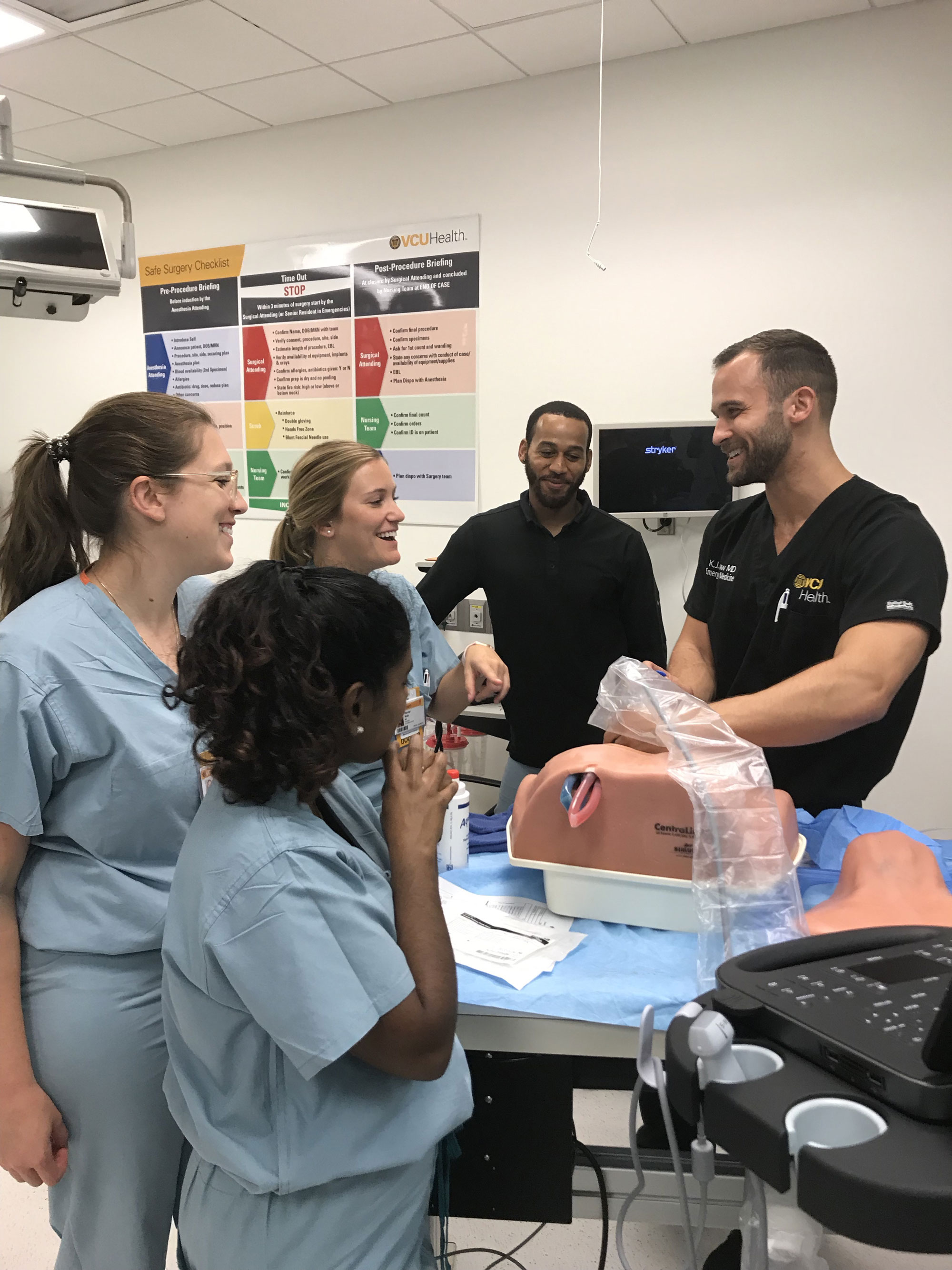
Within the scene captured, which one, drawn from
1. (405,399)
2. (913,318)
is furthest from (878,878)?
(405,399)

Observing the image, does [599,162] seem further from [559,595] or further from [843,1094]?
[843,1094]

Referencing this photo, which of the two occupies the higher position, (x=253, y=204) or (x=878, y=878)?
(x=253, y=204)

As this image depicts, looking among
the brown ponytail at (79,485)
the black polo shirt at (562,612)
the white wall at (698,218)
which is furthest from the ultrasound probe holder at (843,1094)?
the white wall at (698,218)

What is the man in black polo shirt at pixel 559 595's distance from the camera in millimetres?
2570

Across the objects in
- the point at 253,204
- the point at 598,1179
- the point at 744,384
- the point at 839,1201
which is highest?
the point at 253,204

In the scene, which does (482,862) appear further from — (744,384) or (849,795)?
(744,384)

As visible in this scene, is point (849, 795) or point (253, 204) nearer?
point (849, 795)

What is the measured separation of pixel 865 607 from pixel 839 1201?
1144 millimetres

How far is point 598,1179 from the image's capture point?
4.60 feet

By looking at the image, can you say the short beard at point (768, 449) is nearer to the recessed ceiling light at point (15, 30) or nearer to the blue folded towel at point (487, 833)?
the blue folded towel at point (487, 833)

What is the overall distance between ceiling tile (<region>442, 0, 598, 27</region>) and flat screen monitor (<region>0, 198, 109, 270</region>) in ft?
4.67

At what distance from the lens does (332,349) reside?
3688mm

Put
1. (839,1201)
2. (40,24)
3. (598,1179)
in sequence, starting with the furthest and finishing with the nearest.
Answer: (40,24)
(598,1179)
(839,1201)

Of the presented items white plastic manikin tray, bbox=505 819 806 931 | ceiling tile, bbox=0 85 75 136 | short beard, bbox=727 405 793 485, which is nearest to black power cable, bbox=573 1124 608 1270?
white plastic manikin tray, bbox=505 819 806 931
